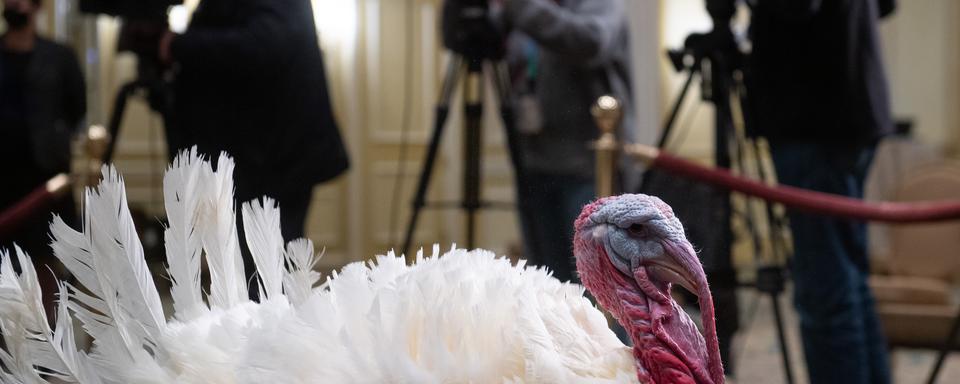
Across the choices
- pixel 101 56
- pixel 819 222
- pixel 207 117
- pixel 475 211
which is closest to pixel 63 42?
pixel 101 56

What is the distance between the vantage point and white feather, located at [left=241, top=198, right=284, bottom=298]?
3.40ft

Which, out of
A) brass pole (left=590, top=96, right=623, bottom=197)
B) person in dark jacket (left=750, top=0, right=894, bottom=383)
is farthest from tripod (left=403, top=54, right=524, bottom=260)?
person in dark jacket (left=750, top=0, right=894, bottom=383)

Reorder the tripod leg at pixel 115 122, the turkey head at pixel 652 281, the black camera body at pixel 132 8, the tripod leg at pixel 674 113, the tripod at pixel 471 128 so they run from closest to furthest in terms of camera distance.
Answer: the turkey head at pixel 652 281
the black camera body at pixel 132 8
the tripod leg at pixel 115 122
the tripod at pixel 471 128
the tripod leg at pixel 674 113

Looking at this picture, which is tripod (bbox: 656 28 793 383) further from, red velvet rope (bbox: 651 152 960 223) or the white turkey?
the white turkey

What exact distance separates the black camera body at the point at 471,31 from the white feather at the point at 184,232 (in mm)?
915

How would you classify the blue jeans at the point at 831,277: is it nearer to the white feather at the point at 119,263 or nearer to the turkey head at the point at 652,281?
the turkey head at the point at 652,281

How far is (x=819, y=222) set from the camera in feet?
6.24

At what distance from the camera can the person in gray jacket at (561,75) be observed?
167cm

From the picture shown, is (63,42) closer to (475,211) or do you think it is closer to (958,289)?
(475,211)

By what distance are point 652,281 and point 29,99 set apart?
1759 millimetres

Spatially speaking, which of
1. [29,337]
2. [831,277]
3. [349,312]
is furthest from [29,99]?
[831,277]

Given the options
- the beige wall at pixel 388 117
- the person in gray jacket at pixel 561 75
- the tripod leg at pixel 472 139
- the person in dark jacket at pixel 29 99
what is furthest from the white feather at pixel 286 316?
the person in dark jacket at pixel 29 99

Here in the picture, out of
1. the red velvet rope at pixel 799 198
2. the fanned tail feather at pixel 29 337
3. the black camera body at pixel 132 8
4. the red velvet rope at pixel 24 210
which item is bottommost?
the red velvet rope at pixel 24 210

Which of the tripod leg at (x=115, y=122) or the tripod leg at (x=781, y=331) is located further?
the tripod leg at (x=781, y=331)
